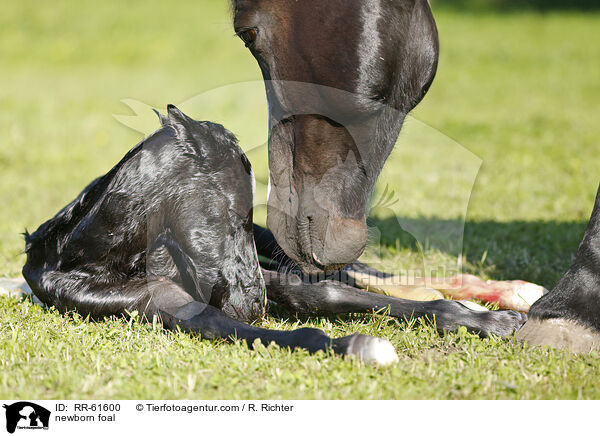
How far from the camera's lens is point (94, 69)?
669 inches

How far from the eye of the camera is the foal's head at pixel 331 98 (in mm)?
2402

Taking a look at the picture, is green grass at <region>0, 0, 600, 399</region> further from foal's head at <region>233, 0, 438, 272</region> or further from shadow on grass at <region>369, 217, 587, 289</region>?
foal's head at <region>233, 0, 438, 272</region>

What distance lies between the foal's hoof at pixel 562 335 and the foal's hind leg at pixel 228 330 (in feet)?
2.03

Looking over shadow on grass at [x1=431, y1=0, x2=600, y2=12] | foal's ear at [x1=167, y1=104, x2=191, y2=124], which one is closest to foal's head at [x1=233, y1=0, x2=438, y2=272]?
foal's ear at [x1=167, y1=104, x2=191, y2=124]

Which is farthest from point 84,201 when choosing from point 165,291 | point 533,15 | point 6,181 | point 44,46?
point 533,15

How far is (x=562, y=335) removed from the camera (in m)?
2.55

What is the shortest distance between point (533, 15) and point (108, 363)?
28780 millimetres

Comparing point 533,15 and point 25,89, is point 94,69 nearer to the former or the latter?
point 25,89

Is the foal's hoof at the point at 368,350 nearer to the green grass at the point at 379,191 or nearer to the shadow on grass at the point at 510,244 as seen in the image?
the green grass at the point at 379,191
